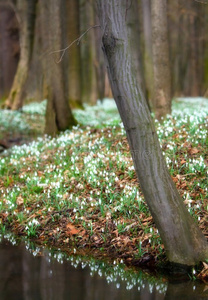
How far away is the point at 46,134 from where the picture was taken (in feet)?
43.5

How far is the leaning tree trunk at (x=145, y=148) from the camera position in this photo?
5312 millimetres

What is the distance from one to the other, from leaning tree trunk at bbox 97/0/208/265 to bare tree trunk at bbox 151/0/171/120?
6155mm

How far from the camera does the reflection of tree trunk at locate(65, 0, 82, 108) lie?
62.2ft

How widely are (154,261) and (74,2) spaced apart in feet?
51.4

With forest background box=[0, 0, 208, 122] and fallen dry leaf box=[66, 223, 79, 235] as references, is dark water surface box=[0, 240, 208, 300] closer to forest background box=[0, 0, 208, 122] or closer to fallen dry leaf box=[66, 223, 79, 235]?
fallen dry leaf box=[66, 223, 79, 235]

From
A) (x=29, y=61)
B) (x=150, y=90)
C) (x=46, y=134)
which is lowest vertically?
(x=46, y=134)

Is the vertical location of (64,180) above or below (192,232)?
above

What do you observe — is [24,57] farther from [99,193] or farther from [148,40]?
[99,193]

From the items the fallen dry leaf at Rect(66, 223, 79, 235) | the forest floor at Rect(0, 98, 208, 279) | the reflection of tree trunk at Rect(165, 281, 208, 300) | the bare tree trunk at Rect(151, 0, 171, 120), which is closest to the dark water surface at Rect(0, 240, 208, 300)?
the reflection of tree trunk at Rect(165, 281, 208, 300)

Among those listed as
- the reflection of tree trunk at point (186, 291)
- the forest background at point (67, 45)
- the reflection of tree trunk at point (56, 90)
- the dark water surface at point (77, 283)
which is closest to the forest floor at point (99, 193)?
the dark water surface at point (77, 283)

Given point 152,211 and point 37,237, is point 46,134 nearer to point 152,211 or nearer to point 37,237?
point 37,237

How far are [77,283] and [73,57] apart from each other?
594 inches

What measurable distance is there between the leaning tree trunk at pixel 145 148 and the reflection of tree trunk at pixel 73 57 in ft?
45.4

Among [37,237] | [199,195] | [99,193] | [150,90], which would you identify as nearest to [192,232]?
A: [199,195]
